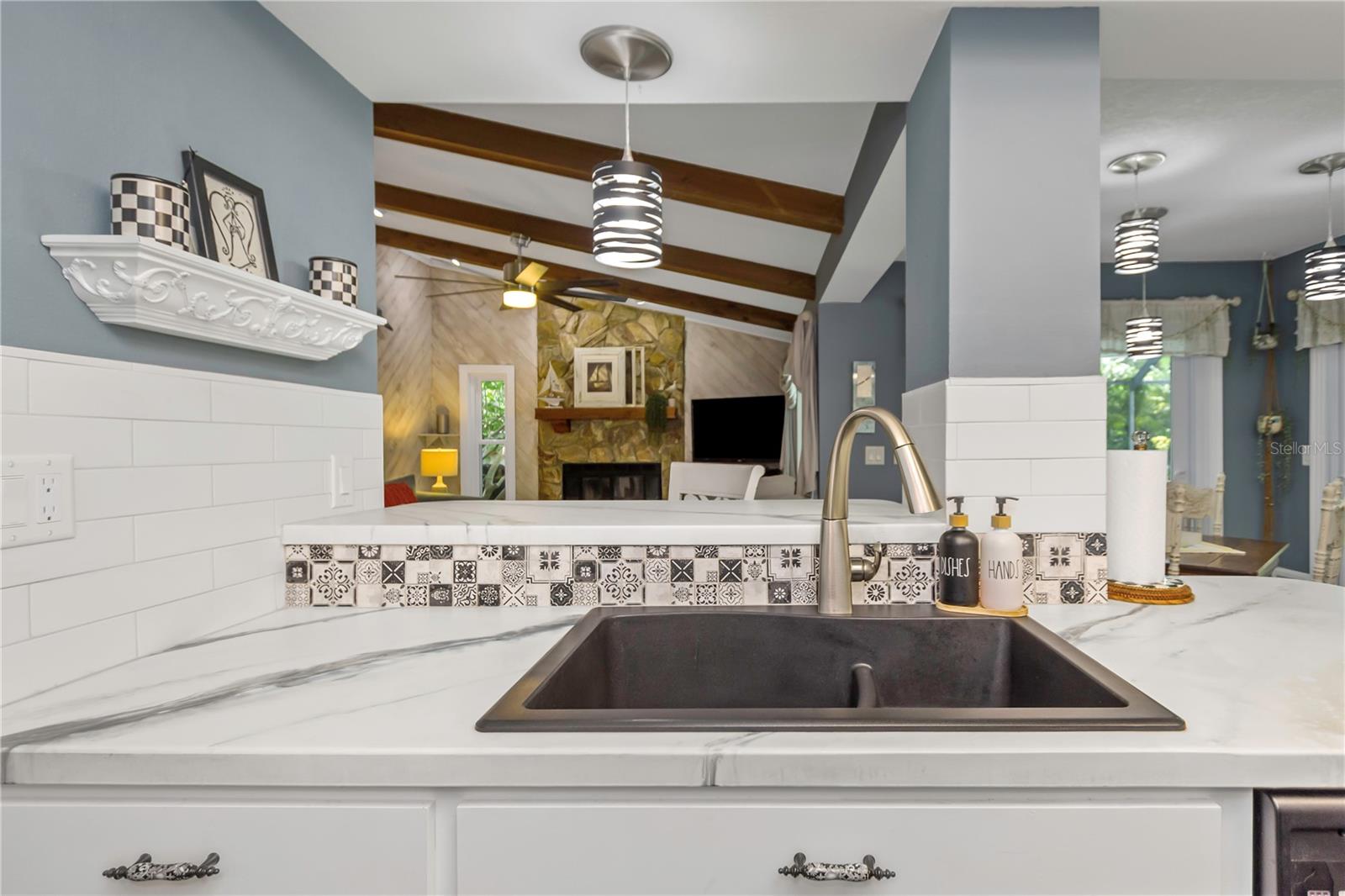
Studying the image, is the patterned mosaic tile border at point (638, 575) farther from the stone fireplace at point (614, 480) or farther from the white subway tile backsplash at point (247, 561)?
the stone fireplace at point (614, 480)

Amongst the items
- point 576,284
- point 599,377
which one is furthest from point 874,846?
point 599,377

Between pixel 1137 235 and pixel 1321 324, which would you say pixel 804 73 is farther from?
pixel 1321 324

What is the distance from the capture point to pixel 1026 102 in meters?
1.46

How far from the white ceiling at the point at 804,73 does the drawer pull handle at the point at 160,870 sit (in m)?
1.52

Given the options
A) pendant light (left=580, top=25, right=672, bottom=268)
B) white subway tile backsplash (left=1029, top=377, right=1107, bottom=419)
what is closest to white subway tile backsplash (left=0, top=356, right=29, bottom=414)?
pendant light (left=580, top=25, right=672, bottom=268)

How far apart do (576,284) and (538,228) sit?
1.92 feet

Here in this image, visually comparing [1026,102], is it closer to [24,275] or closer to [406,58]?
[406,58]

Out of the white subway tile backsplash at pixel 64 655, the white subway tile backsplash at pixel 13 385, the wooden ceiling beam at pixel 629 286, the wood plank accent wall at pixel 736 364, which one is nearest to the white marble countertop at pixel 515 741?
the white subway tile backsplash at pixel 64 655

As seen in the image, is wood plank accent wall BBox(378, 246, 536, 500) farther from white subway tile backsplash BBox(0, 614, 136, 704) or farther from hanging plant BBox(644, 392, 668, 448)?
white subway tile backsplash BBox(0, 614, 136, 704)

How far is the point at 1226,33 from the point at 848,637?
4.97 feet

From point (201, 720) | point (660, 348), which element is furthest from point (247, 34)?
point (660, 348)

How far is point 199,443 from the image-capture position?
3.98 ft

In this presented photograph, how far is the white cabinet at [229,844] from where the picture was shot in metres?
0.79

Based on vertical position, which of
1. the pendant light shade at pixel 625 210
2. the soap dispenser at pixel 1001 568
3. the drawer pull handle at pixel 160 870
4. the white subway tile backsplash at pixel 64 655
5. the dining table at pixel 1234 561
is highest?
the pendant light shade at pixel 625 210
